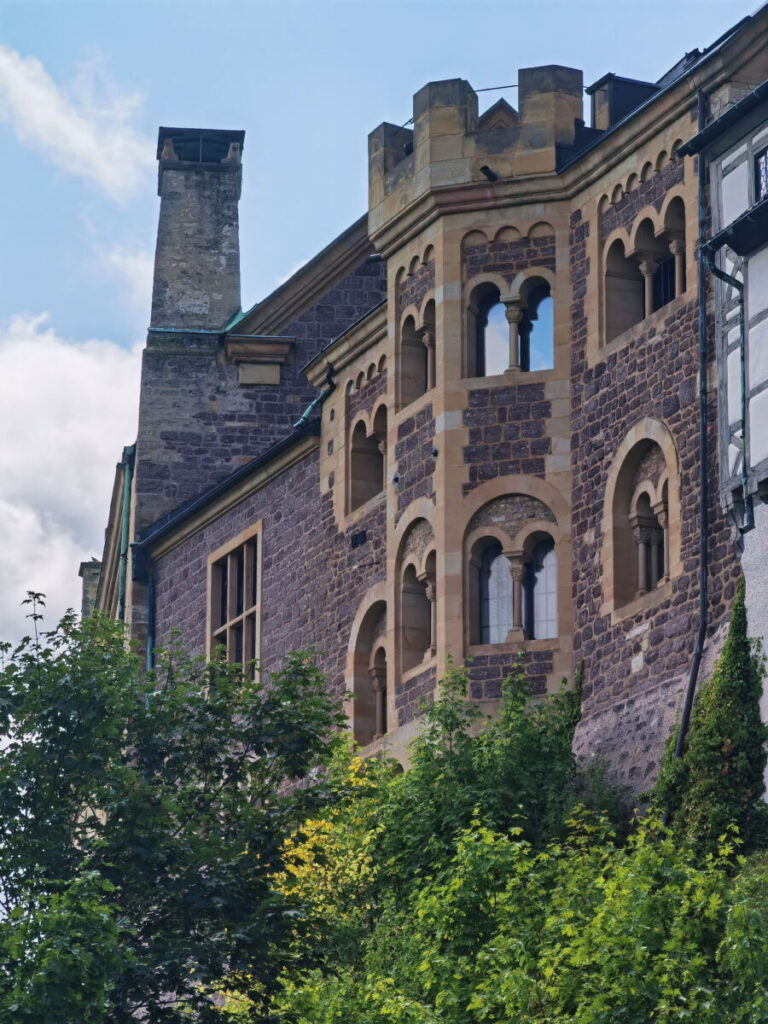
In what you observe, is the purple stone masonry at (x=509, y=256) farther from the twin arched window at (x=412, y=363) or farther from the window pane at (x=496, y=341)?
the twin arched window at (x=412, y=363)

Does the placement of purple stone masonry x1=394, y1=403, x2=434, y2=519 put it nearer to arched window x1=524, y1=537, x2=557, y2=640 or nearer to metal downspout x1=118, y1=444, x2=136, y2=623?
arched window x1=524, y1=537, x2=557, y2=640

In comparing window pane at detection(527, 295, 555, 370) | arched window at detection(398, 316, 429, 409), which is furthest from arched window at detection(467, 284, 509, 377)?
arched window at detection(398, 316, 429, 409)

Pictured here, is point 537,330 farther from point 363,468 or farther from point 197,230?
point 197,230

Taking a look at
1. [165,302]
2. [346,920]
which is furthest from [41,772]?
[165,302]

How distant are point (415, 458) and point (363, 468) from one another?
388cm

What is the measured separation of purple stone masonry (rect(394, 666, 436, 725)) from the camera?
37.6 metres

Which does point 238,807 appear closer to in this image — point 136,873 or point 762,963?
point 136,873

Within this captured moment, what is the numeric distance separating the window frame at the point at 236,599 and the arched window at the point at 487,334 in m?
8.97

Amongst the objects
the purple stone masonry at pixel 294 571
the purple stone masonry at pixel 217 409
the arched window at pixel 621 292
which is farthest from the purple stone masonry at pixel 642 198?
the purple stone masonry at pixel 217 409

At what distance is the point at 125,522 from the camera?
5300 cm

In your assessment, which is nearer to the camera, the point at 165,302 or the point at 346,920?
the point at 346,920

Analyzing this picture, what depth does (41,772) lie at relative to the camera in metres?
31.0

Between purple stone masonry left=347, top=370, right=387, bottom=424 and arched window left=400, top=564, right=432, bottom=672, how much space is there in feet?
11.0

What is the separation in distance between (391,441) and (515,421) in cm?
282
